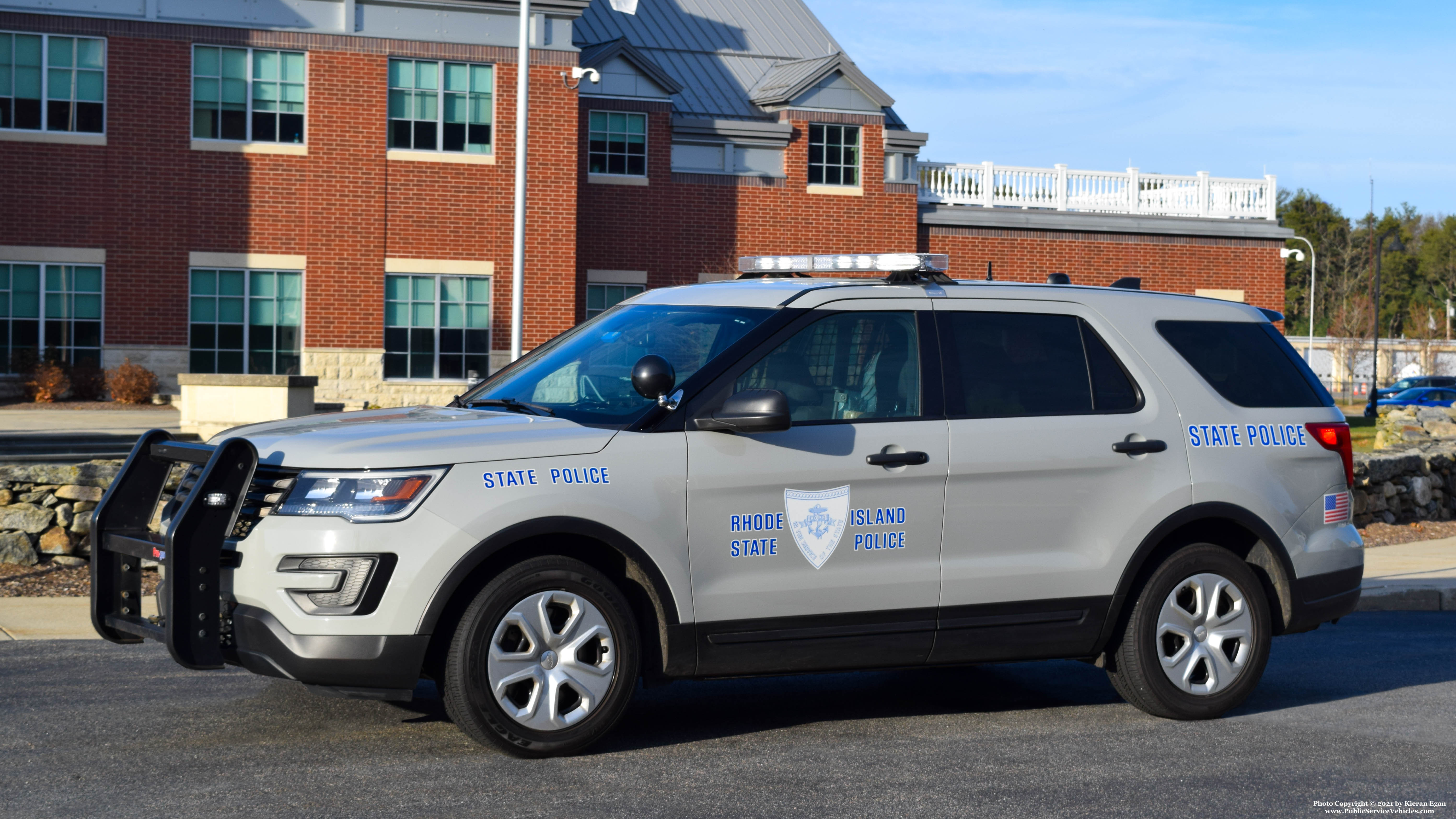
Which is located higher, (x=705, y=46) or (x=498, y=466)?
(x=705, y=46)

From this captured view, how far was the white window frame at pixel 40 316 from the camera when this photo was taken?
2477cm

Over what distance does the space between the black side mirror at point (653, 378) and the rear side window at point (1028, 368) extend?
1284mm

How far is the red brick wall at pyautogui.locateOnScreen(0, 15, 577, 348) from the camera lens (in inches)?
994

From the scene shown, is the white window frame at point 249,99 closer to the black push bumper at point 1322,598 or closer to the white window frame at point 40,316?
the white window frame at point 40,316

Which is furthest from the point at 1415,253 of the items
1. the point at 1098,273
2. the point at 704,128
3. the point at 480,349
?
the point at 480,349

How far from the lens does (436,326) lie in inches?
1073

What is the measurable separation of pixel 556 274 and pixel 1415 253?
85.3 meters

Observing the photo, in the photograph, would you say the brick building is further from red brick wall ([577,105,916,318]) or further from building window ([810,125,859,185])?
building window ([810,125,859,185])

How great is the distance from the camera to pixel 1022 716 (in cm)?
661

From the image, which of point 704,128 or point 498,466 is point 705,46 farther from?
point 498,466

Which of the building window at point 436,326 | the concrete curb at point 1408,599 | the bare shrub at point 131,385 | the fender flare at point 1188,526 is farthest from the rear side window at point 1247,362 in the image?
the bare shrub at point 131,385

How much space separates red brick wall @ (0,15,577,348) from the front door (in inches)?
861

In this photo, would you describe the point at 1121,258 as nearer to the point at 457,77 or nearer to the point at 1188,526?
the point at 457,77

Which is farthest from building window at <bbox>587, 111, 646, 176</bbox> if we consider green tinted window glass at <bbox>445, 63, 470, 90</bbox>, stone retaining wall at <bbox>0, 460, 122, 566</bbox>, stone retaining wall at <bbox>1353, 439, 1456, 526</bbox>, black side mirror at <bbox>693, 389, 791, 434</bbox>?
black side mirror at <bbox>693, 389, 791, 434</bbox>
